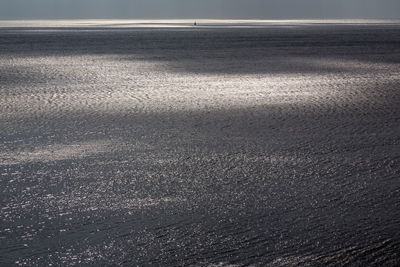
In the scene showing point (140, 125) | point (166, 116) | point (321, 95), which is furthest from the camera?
point (321, 95)

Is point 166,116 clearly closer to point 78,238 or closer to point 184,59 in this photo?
point 78,238

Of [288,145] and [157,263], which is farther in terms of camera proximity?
[288,145]

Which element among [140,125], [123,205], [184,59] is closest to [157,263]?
[123,205]

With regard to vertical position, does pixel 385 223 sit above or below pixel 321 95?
above

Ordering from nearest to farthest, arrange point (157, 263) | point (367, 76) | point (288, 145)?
point (157, 263), point (288, 145), point (367, 76)

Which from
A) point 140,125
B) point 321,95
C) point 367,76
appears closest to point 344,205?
point 140,125

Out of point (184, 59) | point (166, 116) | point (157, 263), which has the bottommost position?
point (184, 59)

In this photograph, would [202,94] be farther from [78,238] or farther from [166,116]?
[78,238]
